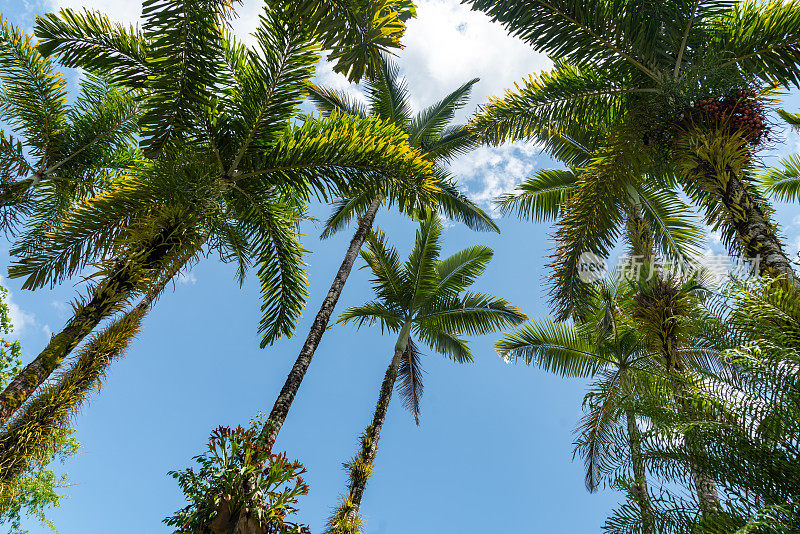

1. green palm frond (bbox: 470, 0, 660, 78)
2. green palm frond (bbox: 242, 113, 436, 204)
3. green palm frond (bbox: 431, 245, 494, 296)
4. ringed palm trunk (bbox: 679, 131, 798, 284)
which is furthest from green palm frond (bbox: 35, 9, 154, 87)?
green palm frond (bbox: 431, 245, 494, 296)

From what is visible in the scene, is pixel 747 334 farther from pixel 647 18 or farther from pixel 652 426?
pixel 647 18

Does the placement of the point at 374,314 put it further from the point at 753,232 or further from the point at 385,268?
the point at 753,232

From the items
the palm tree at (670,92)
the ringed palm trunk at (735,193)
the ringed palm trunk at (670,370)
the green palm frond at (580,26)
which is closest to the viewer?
the ringed palm trunk at (670,370)

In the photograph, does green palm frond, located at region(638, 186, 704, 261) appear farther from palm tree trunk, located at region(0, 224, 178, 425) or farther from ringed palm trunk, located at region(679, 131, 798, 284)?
palm tree trunk, located at region(0, 224, 178, 425)

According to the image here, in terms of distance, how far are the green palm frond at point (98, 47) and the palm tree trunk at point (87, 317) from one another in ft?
7.28

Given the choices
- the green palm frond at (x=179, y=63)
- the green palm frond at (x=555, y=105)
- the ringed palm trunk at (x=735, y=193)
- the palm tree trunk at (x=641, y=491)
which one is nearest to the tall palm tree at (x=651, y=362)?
the palm tree trunk at (x=641, y=491)

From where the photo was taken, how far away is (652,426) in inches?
130

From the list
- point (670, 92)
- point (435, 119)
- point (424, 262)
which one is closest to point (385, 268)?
point (424, 262)

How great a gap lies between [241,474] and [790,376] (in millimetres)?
4195

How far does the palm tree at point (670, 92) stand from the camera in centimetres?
415

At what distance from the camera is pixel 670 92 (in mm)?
4660

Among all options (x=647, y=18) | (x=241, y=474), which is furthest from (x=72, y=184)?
(x=647, y=18)

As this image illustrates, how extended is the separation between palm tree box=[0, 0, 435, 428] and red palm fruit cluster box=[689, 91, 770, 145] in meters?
3.09

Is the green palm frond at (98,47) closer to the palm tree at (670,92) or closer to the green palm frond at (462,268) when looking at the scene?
the palm tree at (670,92)
